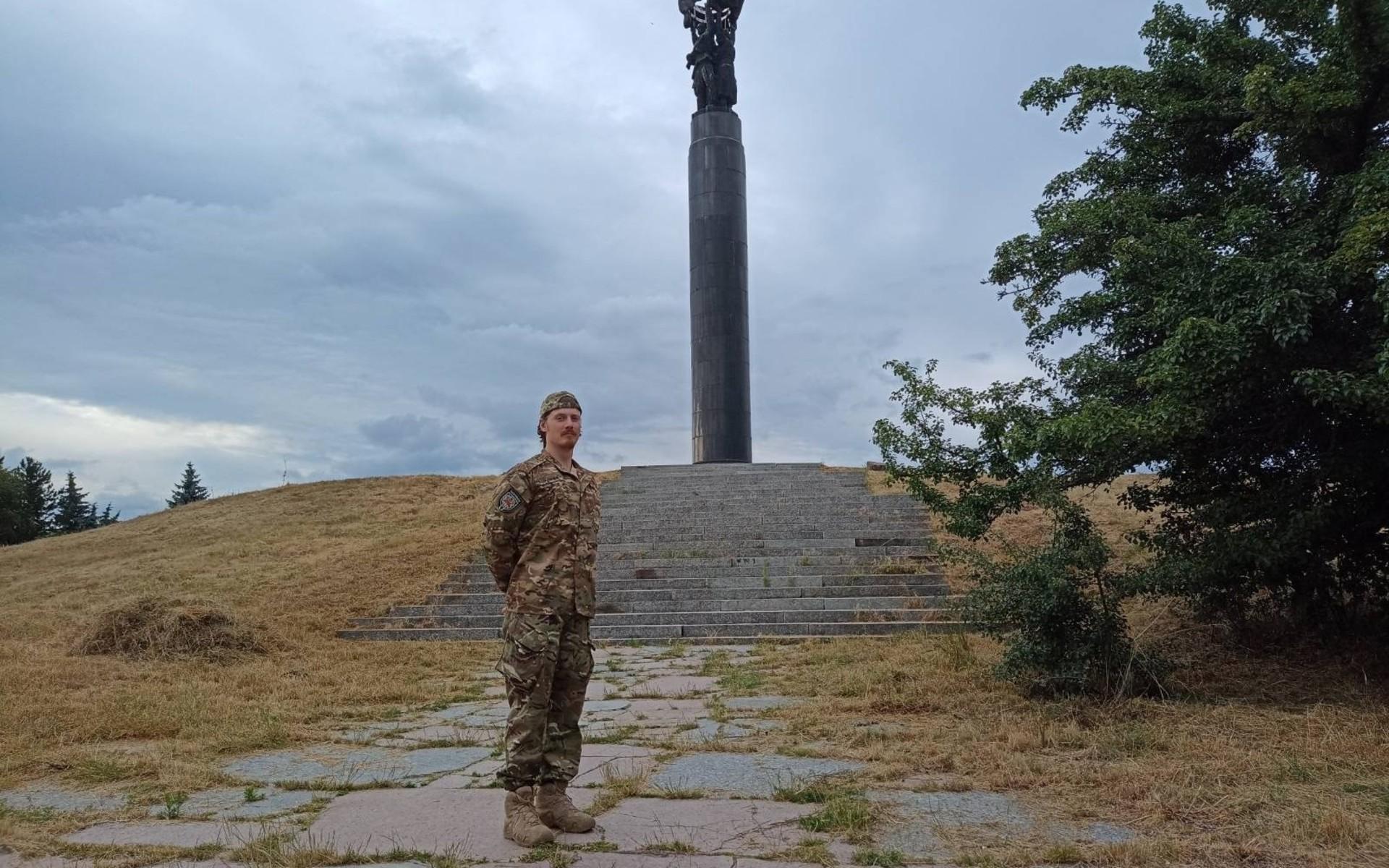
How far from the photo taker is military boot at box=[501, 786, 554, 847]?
318 centimetres

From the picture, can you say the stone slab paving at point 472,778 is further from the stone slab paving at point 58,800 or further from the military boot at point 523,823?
the stone slab paving at point 58,800

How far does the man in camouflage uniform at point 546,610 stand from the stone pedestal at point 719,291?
17.3m

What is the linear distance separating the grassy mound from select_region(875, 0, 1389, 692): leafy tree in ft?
19.5

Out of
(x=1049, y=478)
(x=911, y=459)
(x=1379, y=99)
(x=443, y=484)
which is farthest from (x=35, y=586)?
(x=1379, y=99)

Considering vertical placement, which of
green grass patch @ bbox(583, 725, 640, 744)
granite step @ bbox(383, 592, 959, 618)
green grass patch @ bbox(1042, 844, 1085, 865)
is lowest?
green grass patch @ bbox(1042, 844, 1085, 865)

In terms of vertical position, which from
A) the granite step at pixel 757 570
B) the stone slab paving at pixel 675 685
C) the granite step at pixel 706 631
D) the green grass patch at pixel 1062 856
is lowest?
the green grass patch at pixel 1062 856

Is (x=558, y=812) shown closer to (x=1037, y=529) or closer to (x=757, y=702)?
(x=757, y=702)

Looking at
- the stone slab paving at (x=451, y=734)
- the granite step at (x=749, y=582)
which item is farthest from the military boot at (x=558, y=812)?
the granite step at (x=749, y=582)

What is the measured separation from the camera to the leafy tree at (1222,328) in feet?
17.3

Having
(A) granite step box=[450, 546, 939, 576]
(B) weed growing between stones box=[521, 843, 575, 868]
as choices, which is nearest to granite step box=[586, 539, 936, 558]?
(A) granite step box=[450, 546, 939, 576]

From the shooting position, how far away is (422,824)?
Result: 11.4ft

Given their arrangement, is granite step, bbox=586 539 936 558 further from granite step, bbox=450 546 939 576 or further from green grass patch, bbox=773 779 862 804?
green grass patch, bbox=773 779 862 804

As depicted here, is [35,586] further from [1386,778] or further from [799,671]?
[1386,778]

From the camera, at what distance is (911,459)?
250 inches
